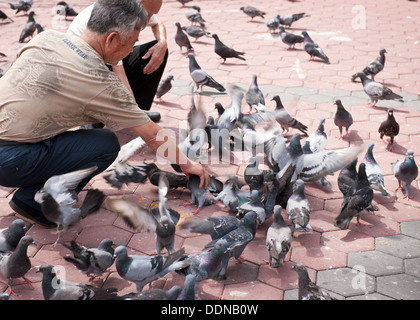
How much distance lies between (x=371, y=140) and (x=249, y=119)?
4.75ft

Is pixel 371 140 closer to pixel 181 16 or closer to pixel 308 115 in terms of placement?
pixel 308 115

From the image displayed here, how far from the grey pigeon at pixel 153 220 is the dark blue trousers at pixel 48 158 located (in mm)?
404

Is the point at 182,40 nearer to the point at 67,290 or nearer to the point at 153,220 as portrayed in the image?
the point at 153,220

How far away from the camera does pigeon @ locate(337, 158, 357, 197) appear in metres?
3.94

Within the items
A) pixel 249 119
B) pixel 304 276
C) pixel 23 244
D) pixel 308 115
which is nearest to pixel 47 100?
pixel 23 244

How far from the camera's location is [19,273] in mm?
2902

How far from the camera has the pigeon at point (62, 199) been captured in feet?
10.5

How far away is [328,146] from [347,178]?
3.48ft

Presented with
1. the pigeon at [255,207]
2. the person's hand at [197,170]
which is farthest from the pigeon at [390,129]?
the person's hand at [197,170]

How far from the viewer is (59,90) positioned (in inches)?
114

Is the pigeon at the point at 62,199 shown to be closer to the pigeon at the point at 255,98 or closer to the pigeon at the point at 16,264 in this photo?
the pigeon at the point at 16,264

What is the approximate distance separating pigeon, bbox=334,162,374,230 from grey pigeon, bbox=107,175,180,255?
131cm

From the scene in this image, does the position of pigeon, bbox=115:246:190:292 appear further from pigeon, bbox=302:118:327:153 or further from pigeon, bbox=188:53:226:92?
pigeon, bbox=188:53:226:92

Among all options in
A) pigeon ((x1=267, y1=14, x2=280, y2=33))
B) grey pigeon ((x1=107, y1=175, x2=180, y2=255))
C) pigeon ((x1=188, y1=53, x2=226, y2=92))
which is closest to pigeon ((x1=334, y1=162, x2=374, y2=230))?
grey pigeon ((x1=107, y1=175, x2=180, y2=255))
